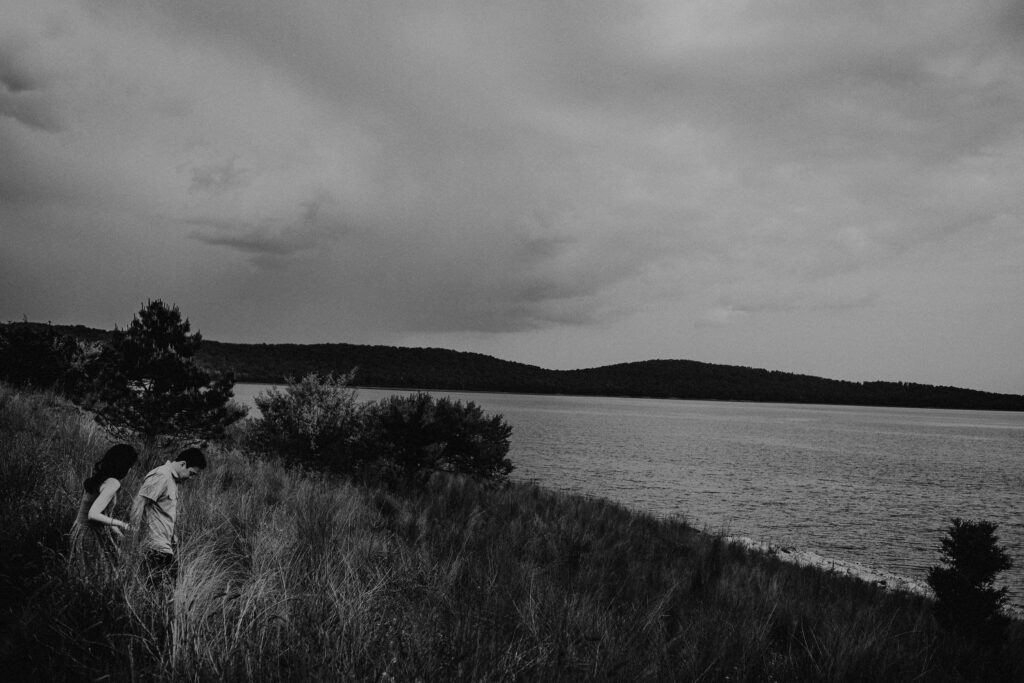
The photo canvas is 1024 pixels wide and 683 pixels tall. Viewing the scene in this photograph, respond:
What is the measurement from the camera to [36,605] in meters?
3.63

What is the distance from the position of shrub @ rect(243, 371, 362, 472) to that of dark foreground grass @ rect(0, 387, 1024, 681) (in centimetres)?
722

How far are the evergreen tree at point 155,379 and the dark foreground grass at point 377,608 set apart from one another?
29.4 feet

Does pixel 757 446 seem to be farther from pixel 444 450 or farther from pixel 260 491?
pixel 260 491

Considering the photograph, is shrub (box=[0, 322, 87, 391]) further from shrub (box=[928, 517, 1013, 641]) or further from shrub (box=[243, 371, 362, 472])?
shrub (box=[928, 517, 1013, 641])

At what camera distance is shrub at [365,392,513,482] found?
1556cm

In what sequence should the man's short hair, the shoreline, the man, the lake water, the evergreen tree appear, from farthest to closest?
1. the lake water
2. the evergreen tree
3. the shoreline
4. the man's short hair
5. the man

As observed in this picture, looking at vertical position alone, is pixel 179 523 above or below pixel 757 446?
above

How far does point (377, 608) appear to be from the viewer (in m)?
4.35

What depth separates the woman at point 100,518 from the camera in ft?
14.1

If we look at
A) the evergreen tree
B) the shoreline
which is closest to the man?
the shoreline

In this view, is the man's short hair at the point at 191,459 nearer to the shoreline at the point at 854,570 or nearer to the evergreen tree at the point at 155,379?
the shoreline at the point at 854,570

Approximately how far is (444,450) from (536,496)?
3275 millimetres

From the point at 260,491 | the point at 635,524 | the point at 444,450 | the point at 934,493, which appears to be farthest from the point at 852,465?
the point at 260,491

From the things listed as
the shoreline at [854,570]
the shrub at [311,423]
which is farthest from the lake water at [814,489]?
the shrub at [311,423]
